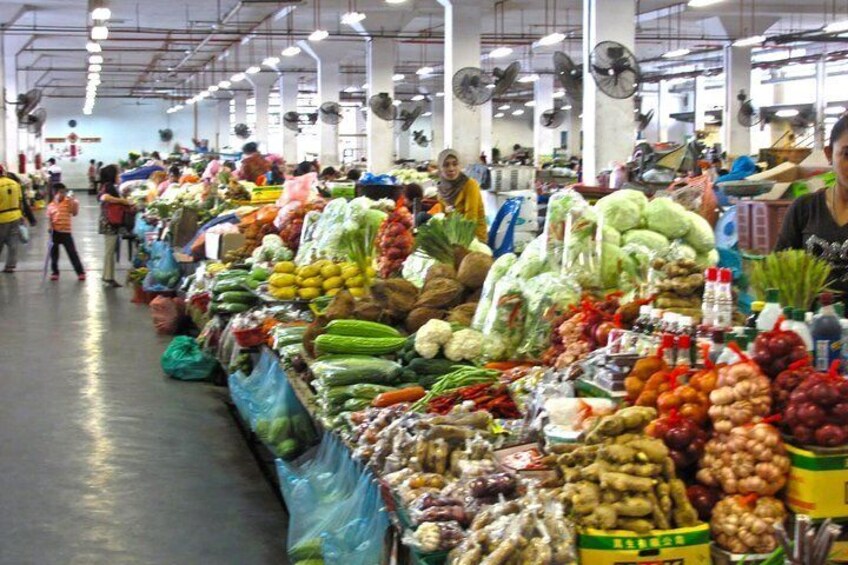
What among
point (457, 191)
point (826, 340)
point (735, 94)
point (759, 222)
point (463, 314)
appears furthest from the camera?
point (735, 94)

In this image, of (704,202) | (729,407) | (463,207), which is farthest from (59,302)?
(729,407)

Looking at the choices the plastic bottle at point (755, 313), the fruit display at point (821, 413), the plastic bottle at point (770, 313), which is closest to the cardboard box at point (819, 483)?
the fruit display at point (821, 413)

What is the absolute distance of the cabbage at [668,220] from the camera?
15.6 feet

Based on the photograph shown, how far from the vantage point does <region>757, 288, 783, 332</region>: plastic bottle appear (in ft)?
10.3

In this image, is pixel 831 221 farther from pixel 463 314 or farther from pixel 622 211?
pixel 463 314

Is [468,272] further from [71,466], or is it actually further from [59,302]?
[59,302]

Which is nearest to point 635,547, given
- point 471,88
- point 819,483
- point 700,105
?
point 819,483

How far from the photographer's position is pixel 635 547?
8.44 ft

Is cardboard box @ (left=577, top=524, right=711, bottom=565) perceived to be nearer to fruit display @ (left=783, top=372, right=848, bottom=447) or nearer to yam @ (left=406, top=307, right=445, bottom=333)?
fruit display @ (left=783, top=372, right=848, bottom=447)

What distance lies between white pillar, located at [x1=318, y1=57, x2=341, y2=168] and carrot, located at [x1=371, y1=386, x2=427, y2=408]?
24552 mm

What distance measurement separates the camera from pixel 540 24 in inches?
1065

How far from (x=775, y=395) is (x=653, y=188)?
620 centimetres

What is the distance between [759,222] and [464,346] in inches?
114

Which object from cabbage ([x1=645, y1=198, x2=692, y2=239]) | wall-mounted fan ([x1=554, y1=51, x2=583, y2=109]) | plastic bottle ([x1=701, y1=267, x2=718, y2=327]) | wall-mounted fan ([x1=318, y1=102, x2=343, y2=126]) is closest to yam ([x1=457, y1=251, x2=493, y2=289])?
cabbage ([x1=645, y1=198, x2=692, y2=239])
